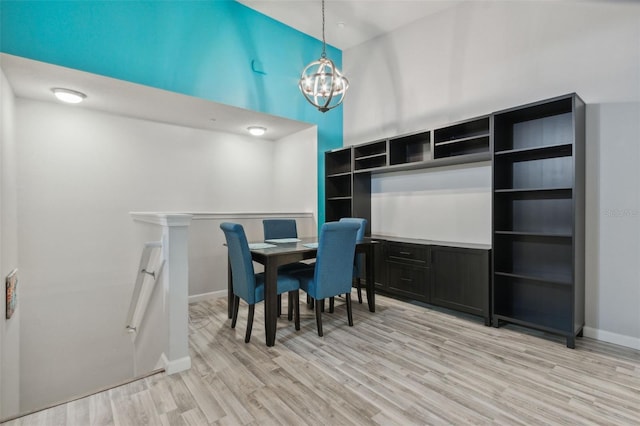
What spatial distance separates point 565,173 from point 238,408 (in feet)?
10.7

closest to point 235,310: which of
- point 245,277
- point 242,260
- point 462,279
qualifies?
point 245,277

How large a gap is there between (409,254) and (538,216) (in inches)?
51.5

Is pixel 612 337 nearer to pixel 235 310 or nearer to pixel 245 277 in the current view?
pixel 245 277

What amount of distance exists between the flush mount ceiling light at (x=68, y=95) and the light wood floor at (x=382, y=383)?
8.96 ft

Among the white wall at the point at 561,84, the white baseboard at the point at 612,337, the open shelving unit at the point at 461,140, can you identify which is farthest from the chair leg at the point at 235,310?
the white baseboard at the point at 612,337

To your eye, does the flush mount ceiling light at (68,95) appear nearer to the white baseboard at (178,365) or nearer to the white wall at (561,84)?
the white baseboard at (178,365)

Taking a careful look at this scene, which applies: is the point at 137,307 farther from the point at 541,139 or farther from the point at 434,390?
the point at 541,139

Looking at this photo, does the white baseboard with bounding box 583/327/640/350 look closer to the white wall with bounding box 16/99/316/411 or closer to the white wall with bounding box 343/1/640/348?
the white wall with bounding box 343/1/640/348

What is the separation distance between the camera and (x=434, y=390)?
1.89 metres

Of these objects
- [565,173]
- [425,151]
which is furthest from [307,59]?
[565,173]

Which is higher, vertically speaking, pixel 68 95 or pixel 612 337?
pixel 68 95

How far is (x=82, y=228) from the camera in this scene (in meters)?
3.59

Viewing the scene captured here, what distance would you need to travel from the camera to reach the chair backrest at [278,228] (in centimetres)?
378

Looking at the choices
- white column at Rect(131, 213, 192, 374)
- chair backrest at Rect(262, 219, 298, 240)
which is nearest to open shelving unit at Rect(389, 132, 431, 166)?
chair backrest at Rect(262, 219, 298, 240)
